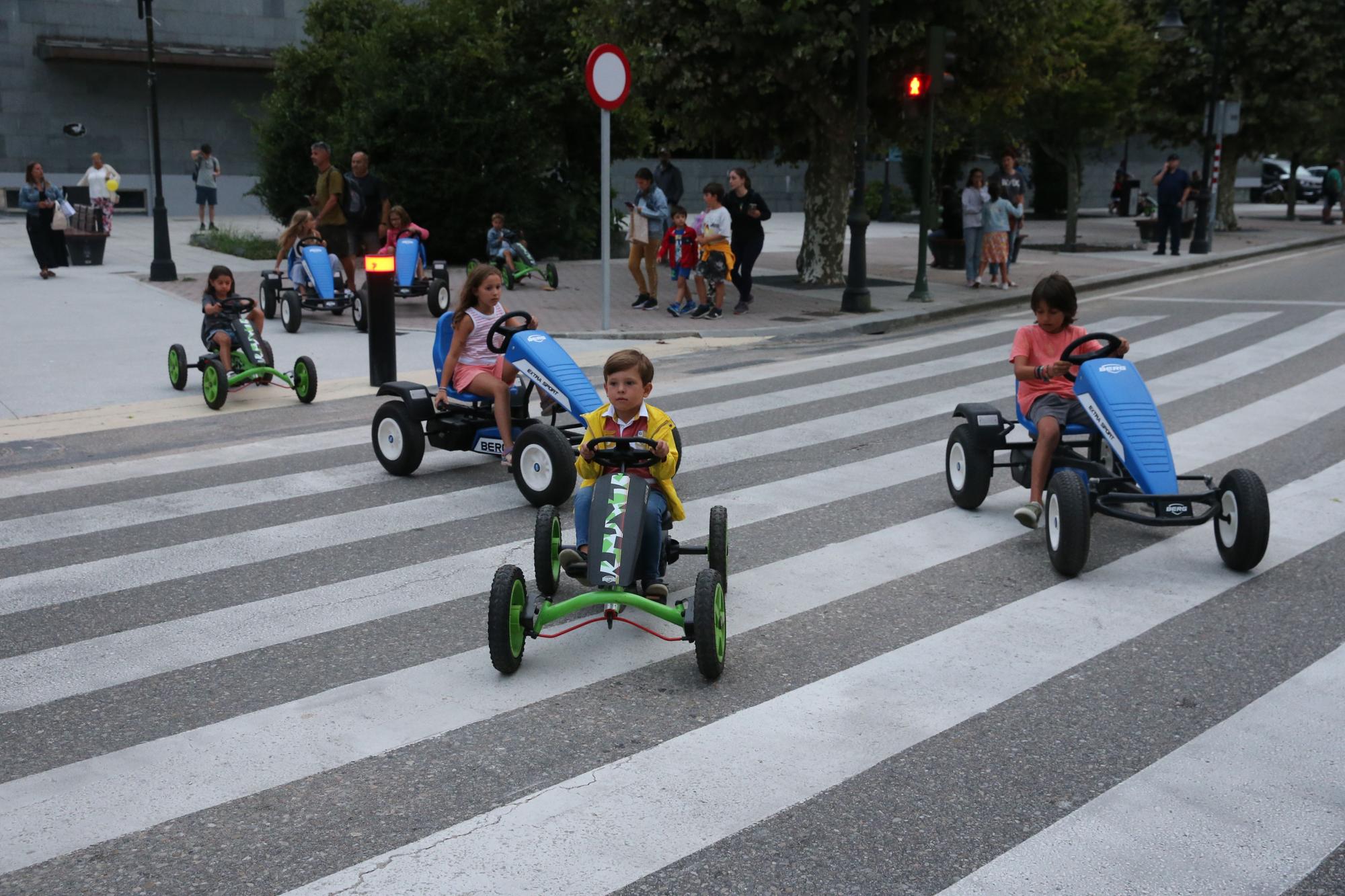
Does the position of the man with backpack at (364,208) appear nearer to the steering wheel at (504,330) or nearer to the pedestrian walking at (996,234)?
the pedestrian walking at (996,234)

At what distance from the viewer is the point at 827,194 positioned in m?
18.9

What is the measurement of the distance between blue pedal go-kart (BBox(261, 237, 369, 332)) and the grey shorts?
9497mm

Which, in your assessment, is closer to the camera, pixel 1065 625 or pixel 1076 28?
pixel 1065 625

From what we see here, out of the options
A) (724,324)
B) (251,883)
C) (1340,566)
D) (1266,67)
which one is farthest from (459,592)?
(1266,67)

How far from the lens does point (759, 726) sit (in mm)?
4656

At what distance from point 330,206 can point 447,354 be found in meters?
8.82

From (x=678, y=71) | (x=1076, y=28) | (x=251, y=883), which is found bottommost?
(x=251, y=883)

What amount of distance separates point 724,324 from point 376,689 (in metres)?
11.2

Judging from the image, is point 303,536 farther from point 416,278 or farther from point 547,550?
point 416,278

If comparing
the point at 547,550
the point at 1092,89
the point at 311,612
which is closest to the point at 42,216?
the point at 311,612

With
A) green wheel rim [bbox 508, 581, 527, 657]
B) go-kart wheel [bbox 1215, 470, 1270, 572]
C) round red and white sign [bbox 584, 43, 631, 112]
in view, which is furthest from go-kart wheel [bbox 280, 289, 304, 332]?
go-kart wheel [bbox 1215, 470, 1270, 572]

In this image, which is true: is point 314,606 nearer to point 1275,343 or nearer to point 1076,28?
point 1275,343

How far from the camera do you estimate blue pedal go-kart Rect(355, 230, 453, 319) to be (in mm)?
16250

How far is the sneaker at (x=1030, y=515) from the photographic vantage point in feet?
23.1
